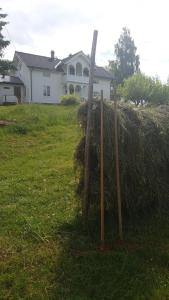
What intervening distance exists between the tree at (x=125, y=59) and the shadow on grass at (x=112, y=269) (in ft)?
149

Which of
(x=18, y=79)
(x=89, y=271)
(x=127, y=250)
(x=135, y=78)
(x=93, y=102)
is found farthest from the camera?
(x=18, y=79)

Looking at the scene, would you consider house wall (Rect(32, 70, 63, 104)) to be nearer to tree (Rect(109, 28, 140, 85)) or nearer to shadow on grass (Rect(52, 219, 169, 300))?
tree (Rect(109, 28, 140, 85))

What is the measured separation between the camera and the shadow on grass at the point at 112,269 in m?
3.98

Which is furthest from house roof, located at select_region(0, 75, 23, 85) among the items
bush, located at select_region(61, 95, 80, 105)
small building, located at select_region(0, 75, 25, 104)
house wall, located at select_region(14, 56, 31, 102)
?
bush, located at select_region(61, 95, 80, 105)

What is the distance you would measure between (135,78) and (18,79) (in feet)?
38.5

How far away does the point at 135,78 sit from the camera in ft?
110

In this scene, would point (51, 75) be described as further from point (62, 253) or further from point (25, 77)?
point (62, 253)

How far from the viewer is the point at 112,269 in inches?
175

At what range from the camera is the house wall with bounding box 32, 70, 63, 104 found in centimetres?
3534

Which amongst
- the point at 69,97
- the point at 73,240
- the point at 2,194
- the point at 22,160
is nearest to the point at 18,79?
the point at 69,97

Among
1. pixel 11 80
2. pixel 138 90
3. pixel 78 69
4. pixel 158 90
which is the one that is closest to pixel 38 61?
pixel 11 80

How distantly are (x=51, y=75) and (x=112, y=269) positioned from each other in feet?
111

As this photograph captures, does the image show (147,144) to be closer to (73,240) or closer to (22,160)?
(73,240)

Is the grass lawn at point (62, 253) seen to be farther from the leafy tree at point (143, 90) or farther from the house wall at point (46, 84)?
the house wall at point (46, 84)
